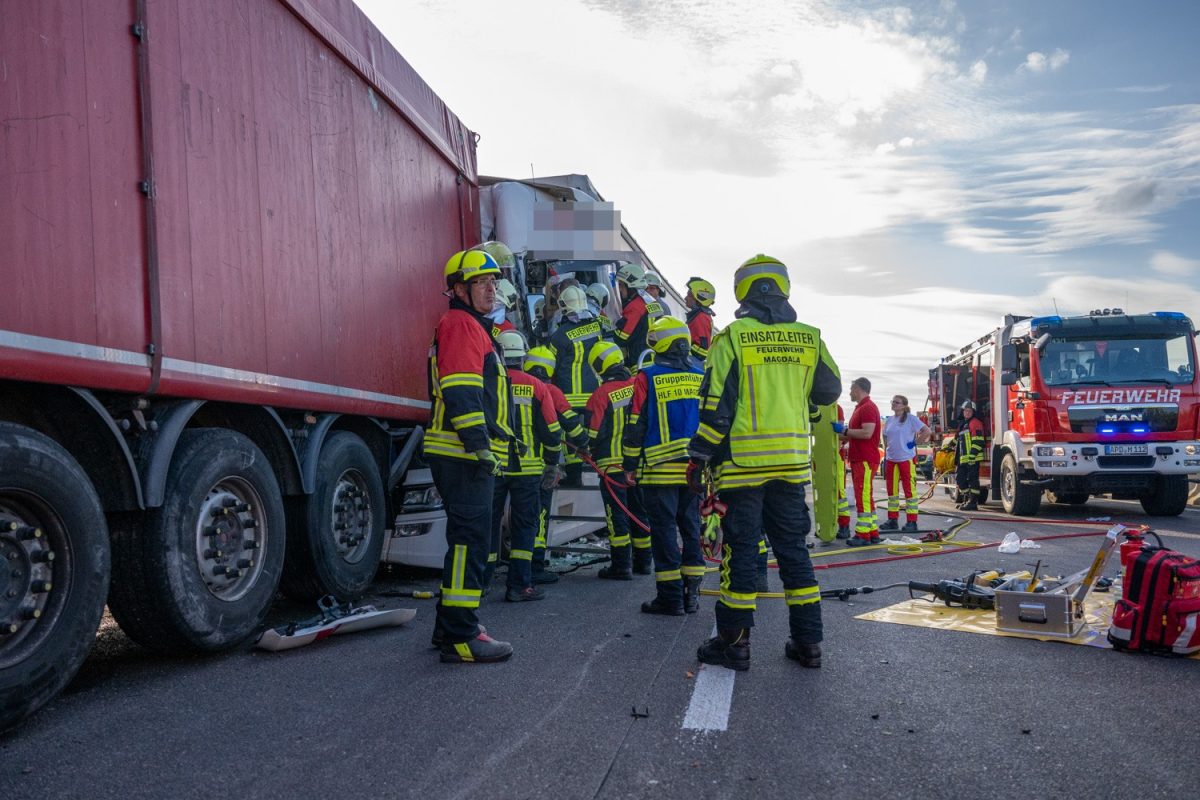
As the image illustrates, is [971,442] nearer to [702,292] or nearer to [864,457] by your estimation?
[864,457]

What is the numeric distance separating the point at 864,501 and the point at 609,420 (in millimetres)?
4302

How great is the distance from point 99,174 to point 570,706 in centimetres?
277

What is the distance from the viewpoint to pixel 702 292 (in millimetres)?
10859

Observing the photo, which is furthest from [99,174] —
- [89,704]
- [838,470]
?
[838,470]

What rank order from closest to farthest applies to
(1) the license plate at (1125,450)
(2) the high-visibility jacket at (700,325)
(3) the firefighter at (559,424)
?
(3) the firefighter at (559,424) → (2) the high-visibility jacket at (700,325) → (1) the license plate at (1125,450)

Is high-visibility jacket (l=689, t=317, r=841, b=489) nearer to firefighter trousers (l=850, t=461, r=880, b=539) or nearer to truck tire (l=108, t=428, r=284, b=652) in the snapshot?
truck tire (l=108, t=428, r=284, b=652)

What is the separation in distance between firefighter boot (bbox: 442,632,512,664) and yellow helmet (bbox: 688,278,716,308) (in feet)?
21.4

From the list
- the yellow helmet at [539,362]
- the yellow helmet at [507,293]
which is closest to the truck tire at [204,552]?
the yellow helmet at [539,362]

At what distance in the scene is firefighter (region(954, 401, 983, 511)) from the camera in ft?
54.7

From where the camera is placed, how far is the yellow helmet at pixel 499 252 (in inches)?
349

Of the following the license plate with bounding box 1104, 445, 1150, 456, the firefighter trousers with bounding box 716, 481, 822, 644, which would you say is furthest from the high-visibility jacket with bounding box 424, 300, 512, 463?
the license plate with bounding box 1104, 445, 1150, 456

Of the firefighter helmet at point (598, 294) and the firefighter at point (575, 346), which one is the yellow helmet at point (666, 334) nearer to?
the firefighter at point (575, 346)

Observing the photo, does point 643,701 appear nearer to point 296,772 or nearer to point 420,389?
point 296,772

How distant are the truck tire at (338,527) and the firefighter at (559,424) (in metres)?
1.26
